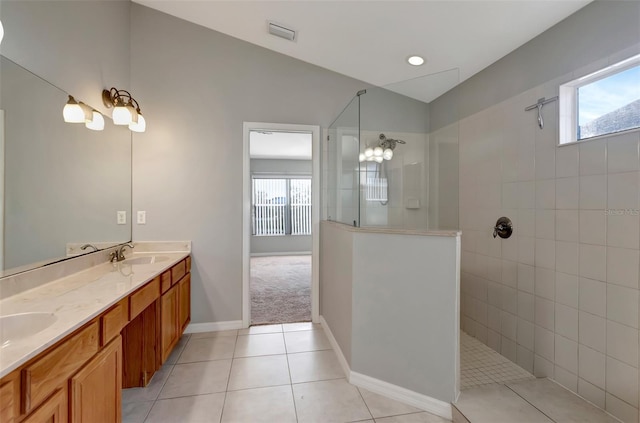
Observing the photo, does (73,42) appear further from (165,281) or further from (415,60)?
(415,60)

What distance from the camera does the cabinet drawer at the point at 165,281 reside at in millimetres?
2096

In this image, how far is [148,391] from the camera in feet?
6.40

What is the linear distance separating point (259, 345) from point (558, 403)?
7.14 feet

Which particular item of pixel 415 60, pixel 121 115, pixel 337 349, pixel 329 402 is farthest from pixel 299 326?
pixel 415 60

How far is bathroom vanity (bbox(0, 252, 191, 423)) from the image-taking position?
886 millimetres

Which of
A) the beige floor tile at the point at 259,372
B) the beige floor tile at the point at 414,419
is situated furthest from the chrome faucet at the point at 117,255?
the beige floor tile at the point at 414,419

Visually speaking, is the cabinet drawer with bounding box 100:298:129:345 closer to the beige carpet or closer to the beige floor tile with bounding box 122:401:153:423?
the beige floor tile with bounding box 122:401:153:423

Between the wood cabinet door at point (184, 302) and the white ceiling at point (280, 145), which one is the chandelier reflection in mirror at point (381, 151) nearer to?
the wood cabinet door at point (184, 302)

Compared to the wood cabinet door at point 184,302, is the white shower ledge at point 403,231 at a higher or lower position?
higher

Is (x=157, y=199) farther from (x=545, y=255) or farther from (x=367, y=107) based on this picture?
(x=545, y=255)

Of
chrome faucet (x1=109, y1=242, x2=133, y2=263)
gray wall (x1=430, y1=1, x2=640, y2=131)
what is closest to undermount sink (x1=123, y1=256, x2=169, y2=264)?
chrome faucet (x1=109, y1=242, x2=133, y2=263)

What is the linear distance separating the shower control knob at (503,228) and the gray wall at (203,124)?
2.06 m

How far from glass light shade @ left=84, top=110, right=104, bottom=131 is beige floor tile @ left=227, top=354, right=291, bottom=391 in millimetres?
2126

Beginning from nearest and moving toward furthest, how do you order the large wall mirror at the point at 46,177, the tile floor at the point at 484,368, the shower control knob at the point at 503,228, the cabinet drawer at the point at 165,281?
the large wall mirror at the point at 46,177 → the tile floor at the point at 484,368 → the cabinet drawer at the point at 165,281 → the shower control knob at the point at 503,228
